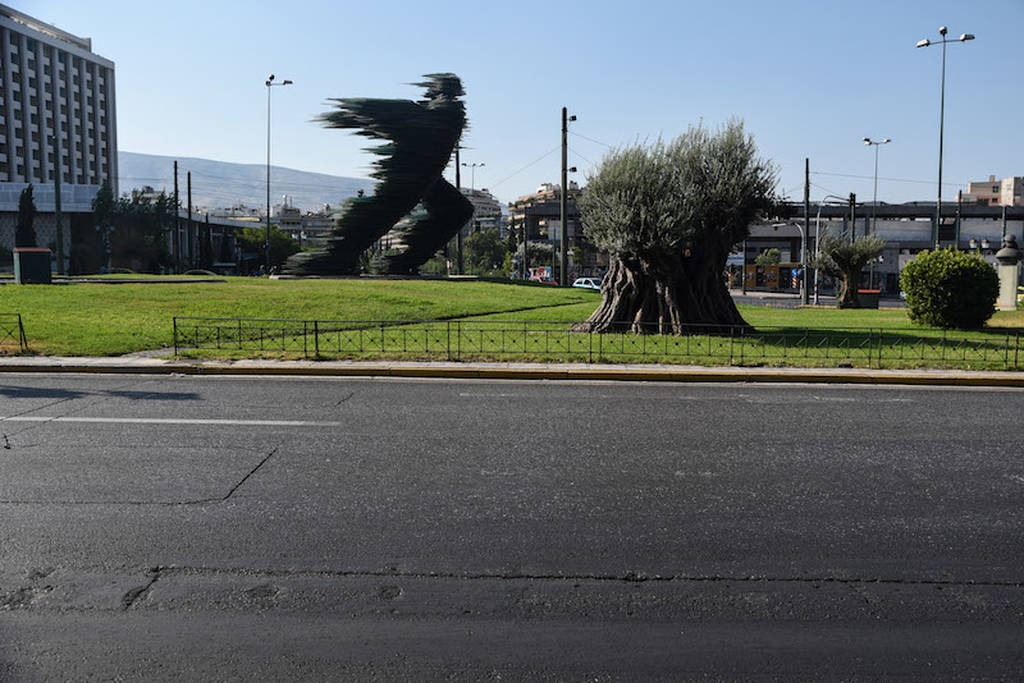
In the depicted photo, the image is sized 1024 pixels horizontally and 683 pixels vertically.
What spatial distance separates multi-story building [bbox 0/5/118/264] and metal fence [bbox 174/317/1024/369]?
282 ft

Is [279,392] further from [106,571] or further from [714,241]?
[714,241]

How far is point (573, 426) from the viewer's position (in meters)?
9.35

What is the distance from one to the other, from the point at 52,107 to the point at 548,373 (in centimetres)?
11834

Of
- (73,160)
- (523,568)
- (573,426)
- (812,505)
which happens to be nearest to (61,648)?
(523,568)

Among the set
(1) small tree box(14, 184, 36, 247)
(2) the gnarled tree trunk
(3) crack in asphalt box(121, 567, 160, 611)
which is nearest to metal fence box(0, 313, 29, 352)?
(2) the gnarled tree trunk

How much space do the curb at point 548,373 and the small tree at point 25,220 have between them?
6609cm

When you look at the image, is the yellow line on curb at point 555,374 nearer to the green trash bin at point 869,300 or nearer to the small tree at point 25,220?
the green trash bin at point 869,300

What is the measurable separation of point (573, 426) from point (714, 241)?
1277cm

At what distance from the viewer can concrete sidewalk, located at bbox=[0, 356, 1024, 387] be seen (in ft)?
43.9

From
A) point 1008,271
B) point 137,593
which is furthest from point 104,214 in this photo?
point 137,593

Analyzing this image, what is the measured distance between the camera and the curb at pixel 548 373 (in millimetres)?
13312

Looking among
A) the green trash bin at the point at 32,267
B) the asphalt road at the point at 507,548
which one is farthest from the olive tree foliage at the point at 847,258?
the green trash bin at the point at 32,267

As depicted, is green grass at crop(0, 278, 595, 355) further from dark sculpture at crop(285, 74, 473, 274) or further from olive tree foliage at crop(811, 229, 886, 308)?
olive tree foliage at crop(811, 229, 886, 308)

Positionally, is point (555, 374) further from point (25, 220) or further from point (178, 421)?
point (25, 220)
